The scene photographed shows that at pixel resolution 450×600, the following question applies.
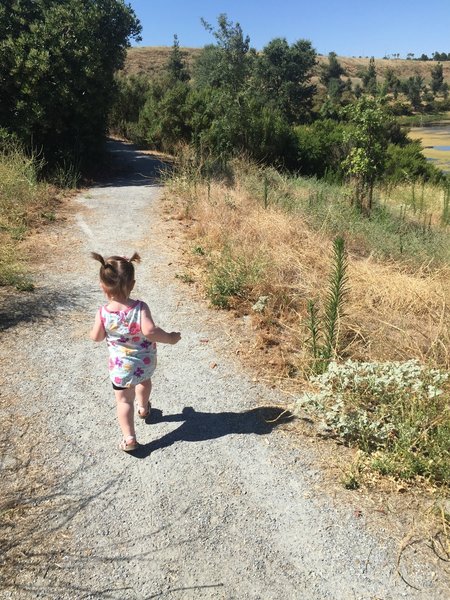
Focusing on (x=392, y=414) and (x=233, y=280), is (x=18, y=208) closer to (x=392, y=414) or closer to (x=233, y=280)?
(x=233, y=280)

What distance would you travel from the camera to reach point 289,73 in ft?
109

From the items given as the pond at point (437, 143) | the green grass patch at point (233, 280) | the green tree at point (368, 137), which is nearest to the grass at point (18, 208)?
the green grass patch at point (233, 280)

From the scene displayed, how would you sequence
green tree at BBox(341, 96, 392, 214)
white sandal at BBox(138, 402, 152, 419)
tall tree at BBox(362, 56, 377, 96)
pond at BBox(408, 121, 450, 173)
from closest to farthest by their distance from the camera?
white sandal at BBox(138, 402, 152, 419)
green tree at BBox(341, 96, 392, 214)
tall tree at BBox(362, 56, 377, 96)
pond at BBox(408, 121, 450, 173)

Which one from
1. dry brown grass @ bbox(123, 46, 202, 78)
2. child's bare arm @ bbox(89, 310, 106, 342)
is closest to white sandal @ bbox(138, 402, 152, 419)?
→ child's bare arm @ bbox(89, 310, 106, 342)

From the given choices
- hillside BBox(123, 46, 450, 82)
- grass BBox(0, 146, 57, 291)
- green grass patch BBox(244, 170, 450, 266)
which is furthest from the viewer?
hillside BBox(123, 46, 450, 82)

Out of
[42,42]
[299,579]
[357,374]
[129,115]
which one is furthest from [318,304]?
[129,115]

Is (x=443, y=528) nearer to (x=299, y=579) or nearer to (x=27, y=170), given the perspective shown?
(x=299, y=579)

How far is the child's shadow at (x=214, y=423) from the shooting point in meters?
3.19

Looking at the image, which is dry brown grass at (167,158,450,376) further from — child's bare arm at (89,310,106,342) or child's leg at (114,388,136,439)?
child's bare arm at (89,310,106,342)

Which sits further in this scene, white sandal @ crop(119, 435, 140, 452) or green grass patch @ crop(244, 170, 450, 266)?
green grass patch @ crop(244, 170, 450, 266)

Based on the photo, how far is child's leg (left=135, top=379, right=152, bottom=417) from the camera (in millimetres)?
3176

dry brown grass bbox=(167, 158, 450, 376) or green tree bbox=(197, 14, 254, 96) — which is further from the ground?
green tree bbox=(197, 14, 254, 96)

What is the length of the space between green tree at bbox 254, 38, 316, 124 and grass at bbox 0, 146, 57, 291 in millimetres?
25687

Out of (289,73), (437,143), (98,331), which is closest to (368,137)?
(98,331)
